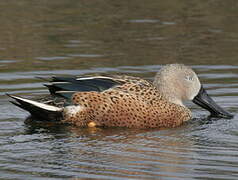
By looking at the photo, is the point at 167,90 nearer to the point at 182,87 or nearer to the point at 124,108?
the point at 182,87

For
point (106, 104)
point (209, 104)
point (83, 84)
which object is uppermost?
point (83, 84)

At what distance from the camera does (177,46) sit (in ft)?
45.8

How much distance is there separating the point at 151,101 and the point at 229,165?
85.3 inches

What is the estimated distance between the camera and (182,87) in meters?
9.95

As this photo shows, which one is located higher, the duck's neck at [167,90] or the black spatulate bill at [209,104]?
the duck's neck at [167,90]

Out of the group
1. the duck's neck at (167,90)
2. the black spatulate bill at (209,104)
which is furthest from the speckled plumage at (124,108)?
the black spatulate bill at (209,104)

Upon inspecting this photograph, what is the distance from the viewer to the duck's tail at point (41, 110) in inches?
372

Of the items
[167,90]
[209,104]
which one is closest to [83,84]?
[167,90]

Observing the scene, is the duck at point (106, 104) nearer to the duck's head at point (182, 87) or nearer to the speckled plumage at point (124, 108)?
the speckled plumage at point (124, 108)

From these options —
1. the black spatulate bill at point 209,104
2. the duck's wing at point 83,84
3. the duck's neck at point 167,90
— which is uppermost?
the duck's wing at point 83,84

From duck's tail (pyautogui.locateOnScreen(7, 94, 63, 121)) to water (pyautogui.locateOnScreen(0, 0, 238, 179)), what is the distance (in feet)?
0.40

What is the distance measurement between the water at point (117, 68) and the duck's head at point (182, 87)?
0.74 feet

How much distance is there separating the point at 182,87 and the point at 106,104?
43.3 inches

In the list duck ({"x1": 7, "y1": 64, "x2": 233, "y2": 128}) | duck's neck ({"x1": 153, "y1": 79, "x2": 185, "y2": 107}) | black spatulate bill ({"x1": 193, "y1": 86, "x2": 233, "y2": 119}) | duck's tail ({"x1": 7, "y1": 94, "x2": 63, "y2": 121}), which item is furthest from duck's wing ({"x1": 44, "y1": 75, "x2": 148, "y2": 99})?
black spatulate bill ({"x1": 193, "y1": 86, "x2": 233, "y2": 119})
